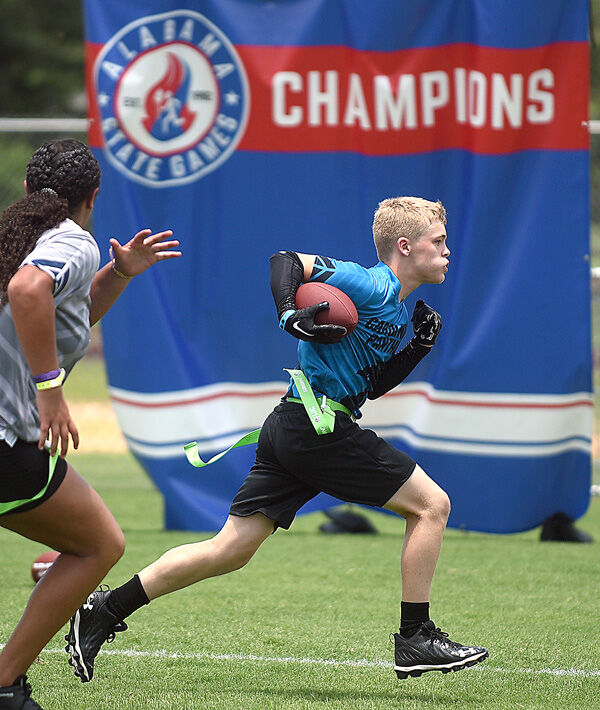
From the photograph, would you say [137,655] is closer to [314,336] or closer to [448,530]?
[314,336]

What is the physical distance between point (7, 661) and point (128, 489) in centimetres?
591

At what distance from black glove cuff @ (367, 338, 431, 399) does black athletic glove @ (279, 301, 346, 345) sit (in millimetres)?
570

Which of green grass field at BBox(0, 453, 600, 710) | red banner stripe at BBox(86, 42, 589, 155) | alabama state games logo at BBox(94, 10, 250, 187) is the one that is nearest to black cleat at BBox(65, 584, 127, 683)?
green grass field at BBox(0, 453, 600, 710)

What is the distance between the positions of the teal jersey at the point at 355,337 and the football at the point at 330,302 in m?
0.06

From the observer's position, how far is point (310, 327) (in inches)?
158

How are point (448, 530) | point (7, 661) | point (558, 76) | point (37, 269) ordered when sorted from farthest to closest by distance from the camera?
1. point (448, 530)
2. point (558, 76)
3. point (7, 661)
4. point (37, 269)

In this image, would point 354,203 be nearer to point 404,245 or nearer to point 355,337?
point 404,245

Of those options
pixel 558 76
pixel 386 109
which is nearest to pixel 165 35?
pixel 386 109

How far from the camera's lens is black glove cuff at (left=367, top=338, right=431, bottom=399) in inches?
180

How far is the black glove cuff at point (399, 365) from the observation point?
4582 mm

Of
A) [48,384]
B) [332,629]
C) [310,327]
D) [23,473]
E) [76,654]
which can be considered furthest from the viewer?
[332,629]

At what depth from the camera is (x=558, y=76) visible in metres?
7.30

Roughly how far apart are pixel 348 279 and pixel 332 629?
5.62 feet

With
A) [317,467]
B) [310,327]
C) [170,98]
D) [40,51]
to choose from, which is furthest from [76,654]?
[40,51]
